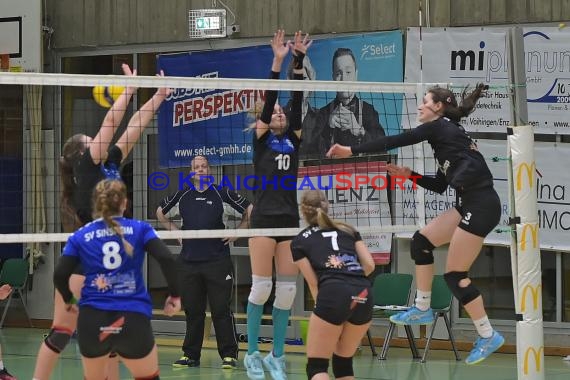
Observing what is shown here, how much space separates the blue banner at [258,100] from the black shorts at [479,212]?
4.72 m

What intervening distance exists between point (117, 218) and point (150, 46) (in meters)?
9.19

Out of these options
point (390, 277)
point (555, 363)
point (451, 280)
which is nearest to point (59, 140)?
point (390, 277)

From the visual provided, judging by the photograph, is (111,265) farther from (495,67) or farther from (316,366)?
(495,67)

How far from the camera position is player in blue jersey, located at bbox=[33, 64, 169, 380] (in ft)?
29.9

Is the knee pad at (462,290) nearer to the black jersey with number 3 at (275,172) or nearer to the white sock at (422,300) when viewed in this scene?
the white sock at (422,300)

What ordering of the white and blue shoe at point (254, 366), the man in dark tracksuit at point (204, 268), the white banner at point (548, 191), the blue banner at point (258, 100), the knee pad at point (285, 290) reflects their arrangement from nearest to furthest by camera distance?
the knee pad at point (285, 290)
the white and blue shoe at point (254, 366)
the man in dark tracksuit at point (204, 268)
the white banner at point (548, 191)
the blue banner at point (258, 100)

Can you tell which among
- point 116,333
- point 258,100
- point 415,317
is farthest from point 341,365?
point 258,100

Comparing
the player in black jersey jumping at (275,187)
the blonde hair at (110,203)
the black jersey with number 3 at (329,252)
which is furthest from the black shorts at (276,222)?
the blonde hair at (110,203)

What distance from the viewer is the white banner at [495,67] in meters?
14.1

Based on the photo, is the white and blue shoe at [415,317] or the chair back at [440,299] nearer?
the white and blue shoe at [415,317]

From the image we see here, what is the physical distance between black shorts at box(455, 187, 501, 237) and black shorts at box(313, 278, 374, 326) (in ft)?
3.89

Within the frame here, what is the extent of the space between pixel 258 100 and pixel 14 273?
4.77 meters

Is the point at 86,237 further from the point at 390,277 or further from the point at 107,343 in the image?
the point at 390,277

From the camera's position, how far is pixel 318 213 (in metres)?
9.05
